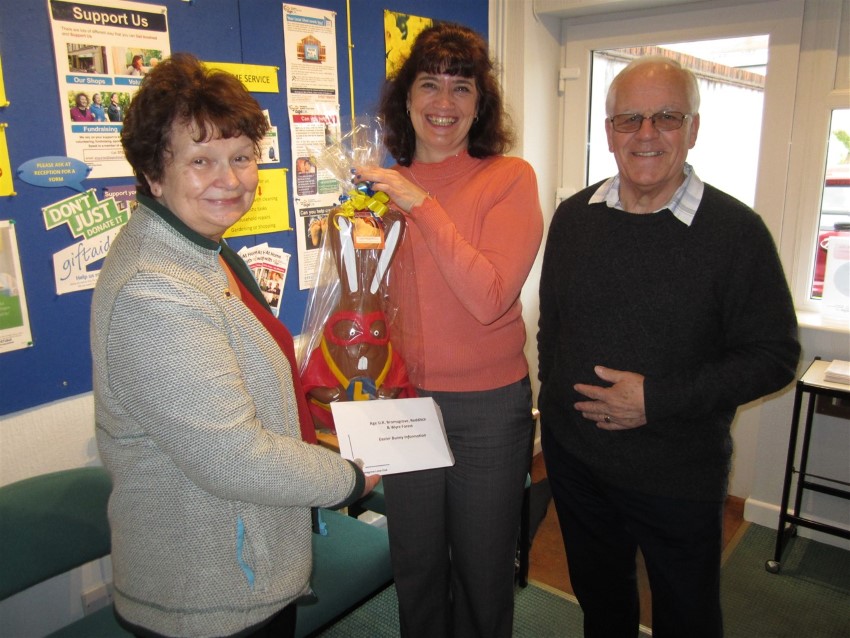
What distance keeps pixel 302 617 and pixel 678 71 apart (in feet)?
5.30

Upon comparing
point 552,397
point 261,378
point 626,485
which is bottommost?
point 626,485

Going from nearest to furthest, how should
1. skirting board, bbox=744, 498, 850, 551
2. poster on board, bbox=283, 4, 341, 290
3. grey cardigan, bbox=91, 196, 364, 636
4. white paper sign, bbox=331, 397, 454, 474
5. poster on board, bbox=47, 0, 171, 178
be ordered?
grey cardigan, bbox=91, 196, 364, 636 → white paper sign, bbox=331, 397, 454, 474 → poster on board, bbox=47, 0, 171, 178 → poster on board, bbox=283, 4, 341, 290 → skirting board, bbox=744, 498, 850, 551

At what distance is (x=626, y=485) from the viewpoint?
4.64ft

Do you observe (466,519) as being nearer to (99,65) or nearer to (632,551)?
(632,551)

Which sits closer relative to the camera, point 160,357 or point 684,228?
point 160,357

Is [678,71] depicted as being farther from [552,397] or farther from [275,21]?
[275,21]

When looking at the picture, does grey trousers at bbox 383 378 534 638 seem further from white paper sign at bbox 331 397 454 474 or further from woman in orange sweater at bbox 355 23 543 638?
white paper sign at bbox 331 397 454 474

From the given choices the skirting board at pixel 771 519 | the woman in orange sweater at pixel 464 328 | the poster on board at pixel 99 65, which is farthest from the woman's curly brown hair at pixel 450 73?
the skirting board at pixel 771 519

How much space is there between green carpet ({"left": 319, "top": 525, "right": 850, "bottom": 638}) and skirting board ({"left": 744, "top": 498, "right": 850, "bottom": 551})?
0.06 metres

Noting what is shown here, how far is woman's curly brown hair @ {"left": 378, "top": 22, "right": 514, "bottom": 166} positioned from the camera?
1.44 meters

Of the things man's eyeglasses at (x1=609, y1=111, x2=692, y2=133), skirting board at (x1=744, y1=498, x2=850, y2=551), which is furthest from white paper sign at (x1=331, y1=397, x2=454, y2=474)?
skirting board at (x1=744, y1=498, x2=850, y2=551)

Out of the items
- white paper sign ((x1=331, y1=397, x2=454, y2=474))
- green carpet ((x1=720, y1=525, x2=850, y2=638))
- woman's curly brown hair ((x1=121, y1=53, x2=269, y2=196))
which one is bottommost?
green carpet ((x1=720, y1=525, x2=850, y2=638))

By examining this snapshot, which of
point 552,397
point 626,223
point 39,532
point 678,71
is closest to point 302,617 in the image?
point 39,532

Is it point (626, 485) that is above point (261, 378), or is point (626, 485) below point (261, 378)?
below
